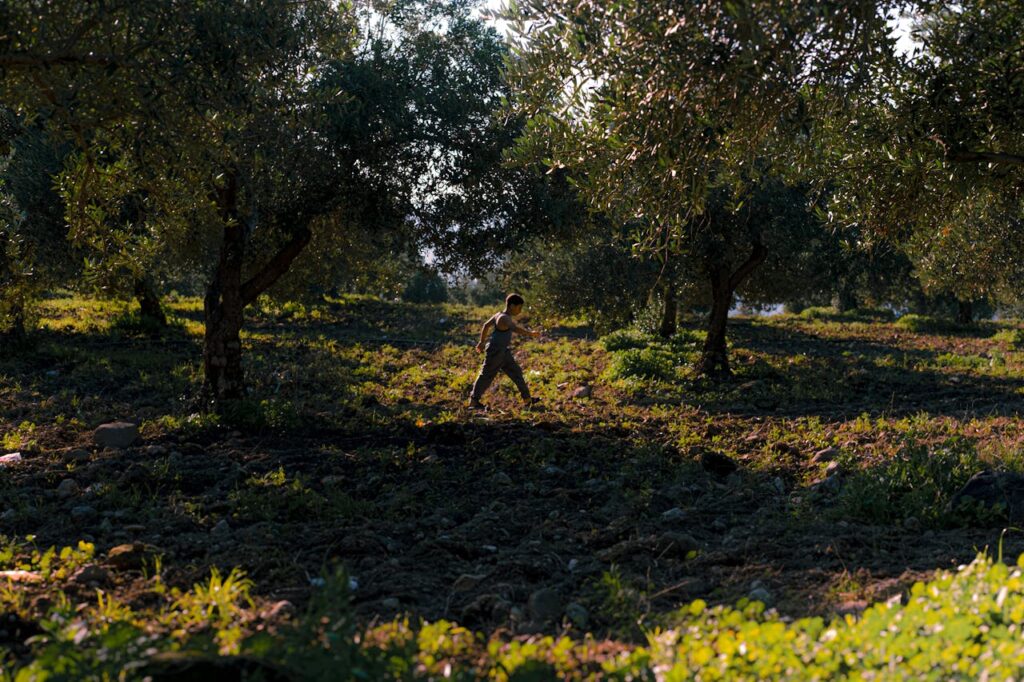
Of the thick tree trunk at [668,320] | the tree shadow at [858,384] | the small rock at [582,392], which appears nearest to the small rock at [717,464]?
the tree shadow at [858,384]

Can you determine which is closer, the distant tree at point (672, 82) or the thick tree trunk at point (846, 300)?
the distant tree at point (672, 82)

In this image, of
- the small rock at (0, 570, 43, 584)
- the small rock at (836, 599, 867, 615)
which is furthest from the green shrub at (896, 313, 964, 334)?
the small rock at (0, 570, 43, 584)

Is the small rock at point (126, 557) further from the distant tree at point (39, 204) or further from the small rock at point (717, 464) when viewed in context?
the distant tree at point (39, 204)

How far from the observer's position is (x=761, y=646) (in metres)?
4.61

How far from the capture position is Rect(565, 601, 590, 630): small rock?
18.7 ft

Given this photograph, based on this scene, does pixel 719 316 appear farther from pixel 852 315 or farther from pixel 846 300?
pixel 846 300

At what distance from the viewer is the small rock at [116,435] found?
445 inches

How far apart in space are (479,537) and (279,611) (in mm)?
2824

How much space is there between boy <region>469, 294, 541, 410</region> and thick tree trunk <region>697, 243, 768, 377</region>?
5.09 metres

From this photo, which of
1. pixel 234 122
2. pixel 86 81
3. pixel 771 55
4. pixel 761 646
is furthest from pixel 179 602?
pixel 771 55

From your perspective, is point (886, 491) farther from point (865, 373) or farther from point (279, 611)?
point (865, 373)

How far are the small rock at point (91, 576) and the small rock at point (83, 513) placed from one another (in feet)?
7.18

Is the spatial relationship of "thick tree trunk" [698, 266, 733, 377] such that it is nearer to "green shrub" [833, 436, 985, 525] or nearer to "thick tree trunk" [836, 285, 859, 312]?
"green shrub" [833, 436, 985, 525]

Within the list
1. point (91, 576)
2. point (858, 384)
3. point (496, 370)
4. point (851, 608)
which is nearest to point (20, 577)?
point (91, 576)
